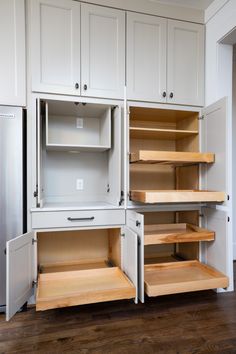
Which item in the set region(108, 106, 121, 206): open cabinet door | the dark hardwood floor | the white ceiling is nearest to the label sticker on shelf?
region(108, 106, 121, 206): open cabinet door

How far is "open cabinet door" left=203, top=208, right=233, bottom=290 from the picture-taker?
6.71 ft

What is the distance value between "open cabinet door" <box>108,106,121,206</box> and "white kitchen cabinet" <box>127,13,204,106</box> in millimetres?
241

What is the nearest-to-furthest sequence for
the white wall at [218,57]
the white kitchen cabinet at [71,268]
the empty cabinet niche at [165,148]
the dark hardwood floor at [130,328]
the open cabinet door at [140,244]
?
1. the dark hardwood floor at [130,328]
2. the white kitchen cabinet at [71,268]
3. the open cabinet door at [140,244]
4. the white wall at [218,57]
5. the empty cabinet niche at [165,148]

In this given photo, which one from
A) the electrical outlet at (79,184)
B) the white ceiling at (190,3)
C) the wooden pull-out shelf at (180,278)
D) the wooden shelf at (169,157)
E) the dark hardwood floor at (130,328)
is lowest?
the dark hardwood floor at (130,328)

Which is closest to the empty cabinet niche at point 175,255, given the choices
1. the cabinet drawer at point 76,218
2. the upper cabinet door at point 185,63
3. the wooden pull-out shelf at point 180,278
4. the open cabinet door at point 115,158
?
the wooden pull-out shelf at point 180,278

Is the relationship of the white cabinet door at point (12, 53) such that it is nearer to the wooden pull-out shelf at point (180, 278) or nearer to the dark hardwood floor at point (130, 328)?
the dark hardwood floor at point (130, 328)

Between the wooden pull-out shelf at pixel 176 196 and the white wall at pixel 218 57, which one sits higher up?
the white wall at pixel 218 57

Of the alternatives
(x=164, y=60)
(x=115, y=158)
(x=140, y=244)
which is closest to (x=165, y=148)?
(x=115, y=158)

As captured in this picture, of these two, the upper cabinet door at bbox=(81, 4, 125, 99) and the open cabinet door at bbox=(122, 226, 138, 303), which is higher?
the upper cabinet door at bbox=(81, 4, 125, 99)

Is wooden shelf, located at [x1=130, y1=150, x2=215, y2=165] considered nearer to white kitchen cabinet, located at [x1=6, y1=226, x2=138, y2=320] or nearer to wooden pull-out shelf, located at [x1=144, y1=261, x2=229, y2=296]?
white kitchen cabinet, located at [x1=6, y1=226, x2=138, y2=320]

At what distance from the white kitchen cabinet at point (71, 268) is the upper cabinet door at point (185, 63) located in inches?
53.2

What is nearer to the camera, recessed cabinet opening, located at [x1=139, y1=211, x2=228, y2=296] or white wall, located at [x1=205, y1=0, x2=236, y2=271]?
recessed cabinet opening, located at [x1=139, y1=211, x2=228, y2=296]

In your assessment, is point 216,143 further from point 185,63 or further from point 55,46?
point 55,46

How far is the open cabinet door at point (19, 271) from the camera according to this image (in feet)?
5.18
